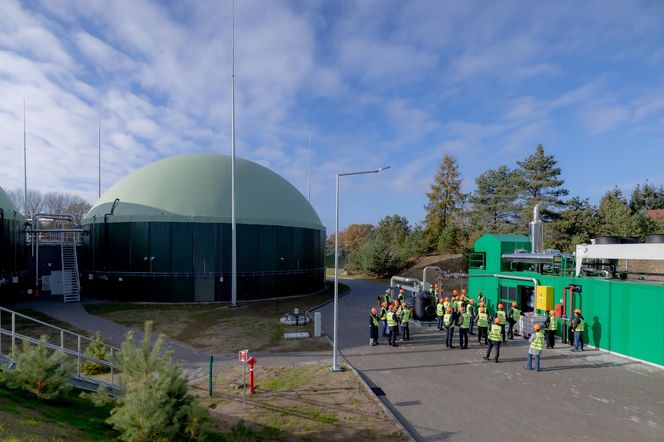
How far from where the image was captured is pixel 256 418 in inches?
401

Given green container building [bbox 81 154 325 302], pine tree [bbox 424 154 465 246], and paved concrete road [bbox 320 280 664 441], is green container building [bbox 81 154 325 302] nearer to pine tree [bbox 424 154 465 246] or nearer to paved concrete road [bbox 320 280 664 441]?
paved concrete road [bbox 320 280 664 441]

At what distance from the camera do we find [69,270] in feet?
107

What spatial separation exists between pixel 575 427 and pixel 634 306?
8.16 metres

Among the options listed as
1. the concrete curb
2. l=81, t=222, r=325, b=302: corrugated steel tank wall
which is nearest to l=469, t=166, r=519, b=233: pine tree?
l=81, t=222, r=325, b=302: corrugated steel tank wall

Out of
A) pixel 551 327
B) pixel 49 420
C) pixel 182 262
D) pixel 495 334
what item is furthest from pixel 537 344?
pixel 182 262

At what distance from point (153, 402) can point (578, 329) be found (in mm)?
16625

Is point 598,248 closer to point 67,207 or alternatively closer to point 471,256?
point 471,256

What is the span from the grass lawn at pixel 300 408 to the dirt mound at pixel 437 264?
38.6m

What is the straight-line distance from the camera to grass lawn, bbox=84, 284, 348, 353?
17828mm

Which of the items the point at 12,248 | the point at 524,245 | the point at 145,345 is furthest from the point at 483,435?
the point at 12,248

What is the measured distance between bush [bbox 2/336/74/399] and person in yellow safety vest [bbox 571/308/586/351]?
1836 centimetres

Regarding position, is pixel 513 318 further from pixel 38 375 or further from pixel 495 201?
pixel 495 201

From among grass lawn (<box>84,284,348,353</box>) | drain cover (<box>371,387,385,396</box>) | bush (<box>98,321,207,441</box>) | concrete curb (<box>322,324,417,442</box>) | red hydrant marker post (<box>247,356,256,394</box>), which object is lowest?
grass lawn (<box>84,284,348,353</box>)

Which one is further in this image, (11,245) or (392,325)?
(11,245)
